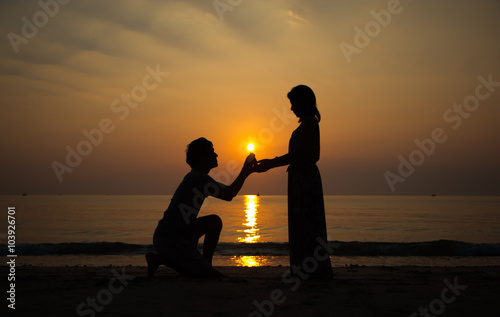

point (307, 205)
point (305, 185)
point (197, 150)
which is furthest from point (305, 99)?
point (197, 150)

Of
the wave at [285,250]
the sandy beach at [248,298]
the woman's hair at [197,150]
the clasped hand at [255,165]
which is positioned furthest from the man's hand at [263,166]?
the wave at [285,250]

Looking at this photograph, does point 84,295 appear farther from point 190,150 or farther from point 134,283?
point 190,150

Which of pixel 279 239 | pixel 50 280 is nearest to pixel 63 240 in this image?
pixel 279 239

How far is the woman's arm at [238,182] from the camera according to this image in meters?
5.30

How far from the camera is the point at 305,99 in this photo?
5.29 metres

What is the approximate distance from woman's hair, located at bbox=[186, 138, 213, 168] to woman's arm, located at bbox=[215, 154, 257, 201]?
1.76 feet

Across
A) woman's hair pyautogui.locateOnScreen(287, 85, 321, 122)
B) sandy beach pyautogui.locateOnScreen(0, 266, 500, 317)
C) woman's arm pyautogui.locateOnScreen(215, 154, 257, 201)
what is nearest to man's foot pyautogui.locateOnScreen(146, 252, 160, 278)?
sandy beach pyautogui.locateOnScreen(0, 266, 500, 317)

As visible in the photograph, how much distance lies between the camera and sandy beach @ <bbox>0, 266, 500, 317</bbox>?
143 inches

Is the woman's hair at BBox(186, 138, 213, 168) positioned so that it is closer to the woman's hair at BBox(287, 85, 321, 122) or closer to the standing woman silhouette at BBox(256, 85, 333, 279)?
the standing woman silhouette at BBox(256, 85, 333, 279)

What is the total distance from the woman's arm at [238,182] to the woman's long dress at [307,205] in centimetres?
58

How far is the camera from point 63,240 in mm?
20234

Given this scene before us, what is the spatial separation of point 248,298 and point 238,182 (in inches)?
64.9

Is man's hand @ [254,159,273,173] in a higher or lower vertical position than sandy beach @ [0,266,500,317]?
higher

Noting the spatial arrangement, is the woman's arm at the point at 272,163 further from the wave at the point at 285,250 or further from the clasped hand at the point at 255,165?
the wave at the point at 285,250
